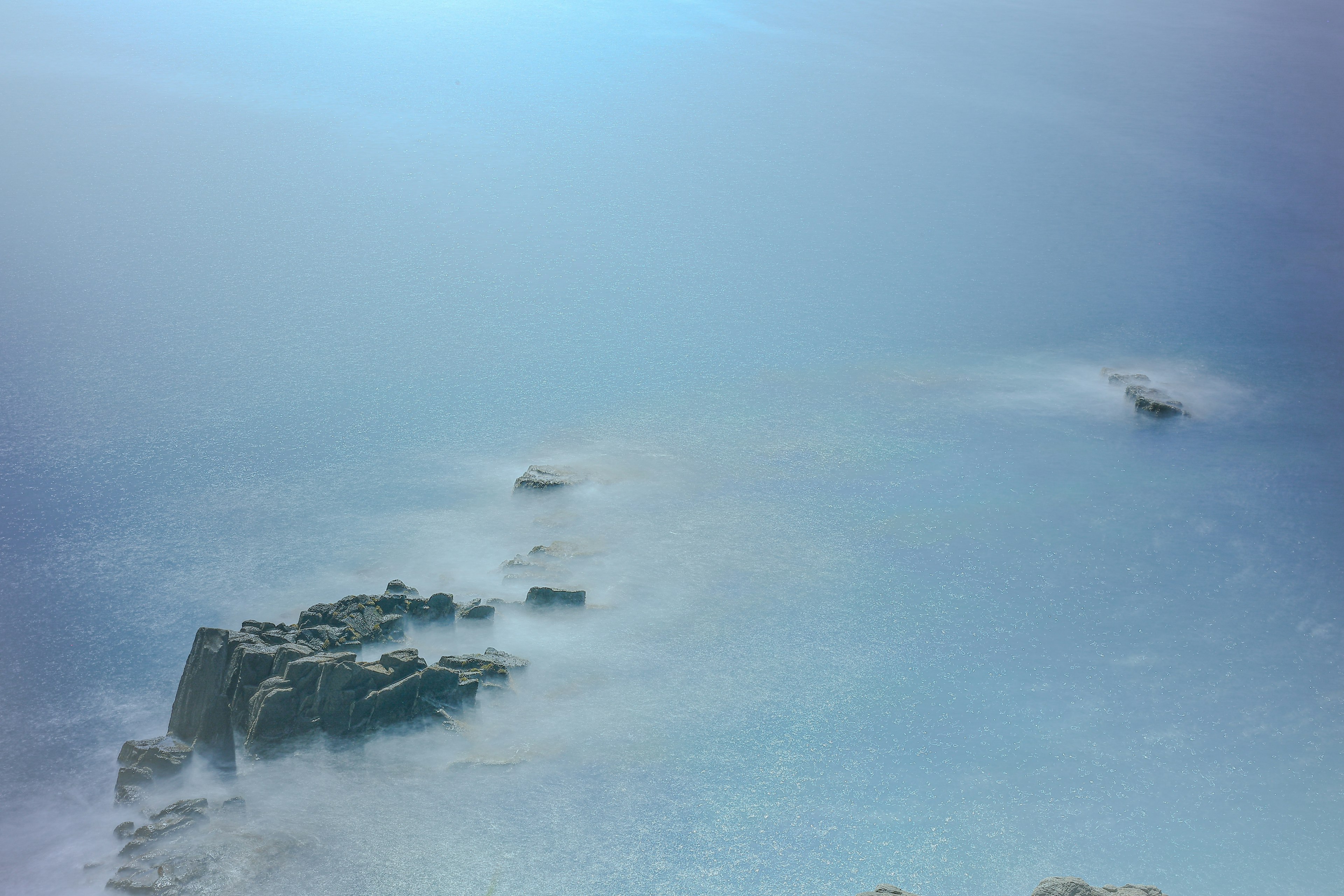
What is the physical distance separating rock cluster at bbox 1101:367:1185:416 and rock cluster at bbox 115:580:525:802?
3.89 meters

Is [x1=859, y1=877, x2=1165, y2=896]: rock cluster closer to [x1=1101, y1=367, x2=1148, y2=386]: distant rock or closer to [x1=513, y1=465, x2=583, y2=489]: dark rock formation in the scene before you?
[x1=513, y1=465, x2=583, y2=489]: dark rock formation

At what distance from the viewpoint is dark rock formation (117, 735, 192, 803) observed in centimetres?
358

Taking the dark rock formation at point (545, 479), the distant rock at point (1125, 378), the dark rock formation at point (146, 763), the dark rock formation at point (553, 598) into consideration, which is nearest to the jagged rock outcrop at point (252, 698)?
the dark rock formation at point (146, 763)

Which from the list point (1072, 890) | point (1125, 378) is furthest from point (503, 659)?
point (1125, 378)

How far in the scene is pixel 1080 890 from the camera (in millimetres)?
2982

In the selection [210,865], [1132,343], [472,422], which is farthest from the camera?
[1132,343]

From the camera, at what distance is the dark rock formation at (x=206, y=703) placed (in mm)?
Answer: 3734

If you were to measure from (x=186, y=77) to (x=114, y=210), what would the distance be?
2.69 meters

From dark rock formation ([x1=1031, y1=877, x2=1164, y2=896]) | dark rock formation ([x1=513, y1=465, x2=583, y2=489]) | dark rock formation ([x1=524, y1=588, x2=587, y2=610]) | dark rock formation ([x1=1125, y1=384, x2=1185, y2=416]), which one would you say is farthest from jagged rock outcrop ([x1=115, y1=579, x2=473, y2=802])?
dark rock formation ([x1=1125, y1=384, x2=1185, y2=416])

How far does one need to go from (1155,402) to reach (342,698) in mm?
4480

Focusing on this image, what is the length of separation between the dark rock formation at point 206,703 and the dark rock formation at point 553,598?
3.70ft

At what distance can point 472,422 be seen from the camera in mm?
5719

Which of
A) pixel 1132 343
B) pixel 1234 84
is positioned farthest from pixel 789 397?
pixel 1234 84

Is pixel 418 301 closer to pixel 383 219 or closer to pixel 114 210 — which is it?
pixel 383 219
